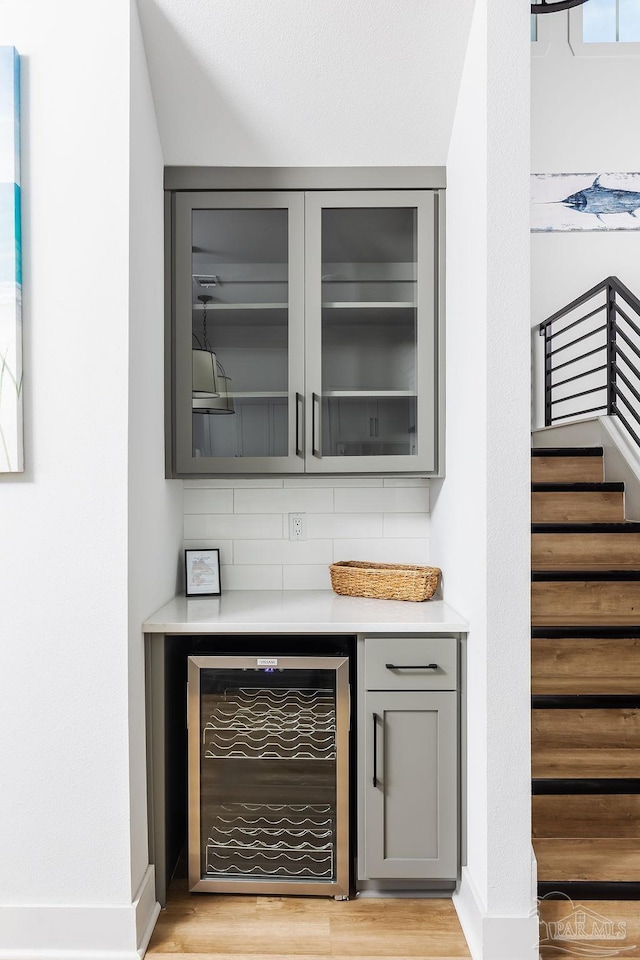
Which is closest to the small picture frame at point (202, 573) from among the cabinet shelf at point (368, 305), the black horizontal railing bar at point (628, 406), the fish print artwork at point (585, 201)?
the cabinet shelf at point (368, 305)

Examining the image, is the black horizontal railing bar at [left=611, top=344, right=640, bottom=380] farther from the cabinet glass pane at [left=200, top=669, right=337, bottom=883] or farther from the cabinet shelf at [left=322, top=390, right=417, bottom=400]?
the cabinet glass pane at [left=200, top=669, right=337, bottom=883]

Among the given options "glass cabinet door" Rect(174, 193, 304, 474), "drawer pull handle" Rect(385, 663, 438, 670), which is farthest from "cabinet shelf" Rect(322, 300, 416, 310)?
"drawer pull handle" Rect(385, 663, 438, 670)

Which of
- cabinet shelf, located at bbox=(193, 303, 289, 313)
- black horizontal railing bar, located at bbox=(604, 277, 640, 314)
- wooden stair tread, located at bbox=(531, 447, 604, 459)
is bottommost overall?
wooden stair tread, located at bbox=(531, 447, 604, 459)

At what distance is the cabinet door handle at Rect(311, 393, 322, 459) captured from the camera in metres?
2.33

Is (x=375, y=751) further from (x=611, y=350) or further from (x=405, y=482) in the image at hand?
(x=611, y=350)

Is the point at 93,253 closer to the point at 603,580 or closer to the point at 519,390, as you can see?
the point at 519,390

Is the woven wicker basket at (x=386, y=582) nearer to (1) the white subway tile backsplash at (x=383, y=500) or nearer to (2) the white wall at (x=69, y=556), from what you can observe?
(1) the white subway tile backsplash at (x=383, y=500)

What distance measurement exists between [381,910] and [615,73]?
17.4 ft

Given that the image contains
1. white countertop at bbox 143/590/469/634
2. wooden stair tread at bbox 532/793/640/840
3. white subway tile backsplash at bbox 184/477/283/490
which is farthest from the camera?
white subway tile backsplash at bbox 184/477/283/490

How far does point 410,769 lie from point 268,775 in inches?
17.5

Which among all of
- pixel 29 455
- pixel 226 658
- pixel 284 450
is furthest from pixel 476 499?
pixel 29 455

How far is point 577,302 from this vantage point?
14.0 ft

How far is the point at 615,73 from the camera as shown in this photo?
15.2 ft

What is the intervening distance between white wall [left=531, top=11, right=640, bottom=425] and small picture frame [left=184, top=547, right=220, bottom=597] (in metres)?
3.18
